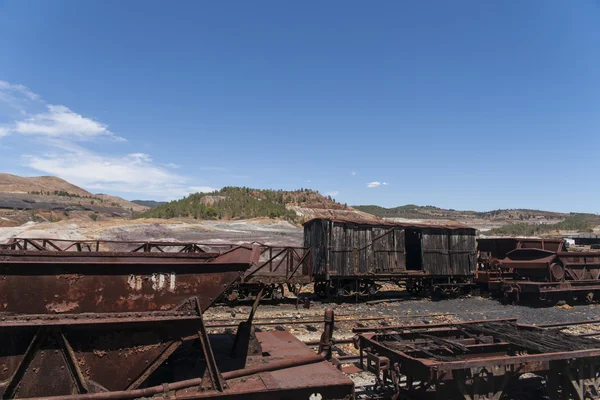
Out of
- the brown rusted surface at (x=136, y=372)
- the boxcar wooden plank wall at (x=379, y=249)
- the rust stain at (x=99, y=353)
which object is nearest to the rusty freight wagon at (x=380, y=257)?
the boxcar wooden plank wall at (x=379, y=249)

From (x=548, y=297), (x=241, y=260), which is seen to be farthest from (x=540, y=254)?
(x=241, y=260)

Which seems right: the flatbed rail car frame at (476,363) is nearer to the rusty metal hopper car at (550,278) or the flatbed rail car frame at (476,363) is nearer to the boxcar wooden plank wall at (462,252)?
the rusty metal hopper car at (550,278)

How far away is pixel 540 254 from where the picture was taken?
18500 mm

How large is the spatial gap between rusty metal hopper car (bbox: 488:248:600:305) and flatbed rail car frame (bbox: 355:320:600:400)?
11720 mm

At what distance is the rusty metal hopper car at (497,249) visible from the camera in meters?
19.2

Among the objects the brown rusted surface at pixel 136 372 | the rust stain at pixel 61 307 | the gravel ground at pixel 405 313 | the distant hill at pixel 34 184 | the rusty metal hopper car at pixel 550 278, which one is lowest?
the gravel ground at pixel 405 313

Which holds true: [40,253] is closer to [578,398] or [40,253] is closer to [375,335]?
[375,335]

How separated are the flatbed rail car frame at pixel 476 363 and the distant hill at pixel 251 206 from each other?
3272 cm

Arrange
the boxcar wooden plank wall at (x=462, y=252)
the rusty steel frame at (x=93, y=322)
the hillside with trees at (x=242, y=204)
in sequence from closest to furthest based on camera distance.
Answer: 1. the rusty steel frame at (x=93, y=322)
2. the boxcar wooden plank wall at (x=462, y=252)
3. the hillside with trees at (x=242, y=204)

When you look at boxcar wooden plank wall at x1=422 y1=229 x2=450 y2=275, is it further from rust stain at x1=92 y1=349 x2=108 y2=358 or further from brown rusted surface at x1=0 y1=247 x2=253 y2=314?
rust stain at x1=92 y1=349 x2=108 y2=358

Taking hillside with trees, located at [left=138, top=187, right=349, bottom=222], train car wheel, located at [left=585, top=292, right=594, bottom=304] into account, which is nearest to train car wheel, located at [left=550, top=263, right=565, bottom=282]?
train car wheel, located at [left=585, top=292, right=594, bottom=304]

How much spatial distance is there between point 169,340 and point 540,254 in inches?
746

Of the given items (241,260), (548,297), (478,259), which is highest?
(241,260)

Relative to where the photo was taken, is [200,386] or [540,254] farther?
[540,254]
